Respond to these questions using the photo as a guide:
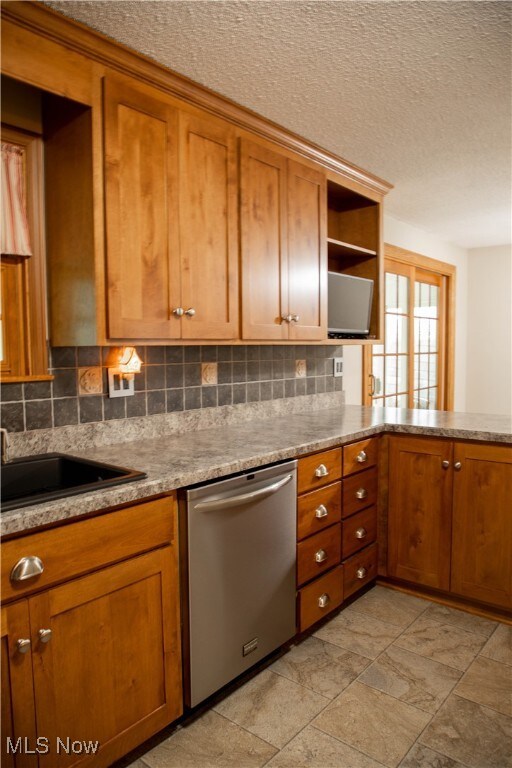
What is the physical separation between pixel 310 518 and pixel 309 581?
10.9 inches

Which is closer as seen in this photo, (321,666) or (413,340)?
(321,666)

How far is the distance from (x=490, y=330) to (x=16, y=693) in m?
5.51

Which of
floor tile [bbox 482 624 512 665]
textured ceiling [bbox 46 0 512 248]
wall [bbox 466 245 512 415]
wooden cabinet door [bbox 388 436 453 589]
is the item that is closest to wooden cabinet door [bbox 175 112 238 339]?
textured ceiling [bbox 46 0 512 248]

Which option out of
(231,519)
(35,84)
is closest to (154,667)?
(231,519)

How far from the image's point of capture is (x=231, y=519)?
178 cm

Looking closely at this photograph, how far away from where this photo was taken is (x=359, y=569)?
2.53 m

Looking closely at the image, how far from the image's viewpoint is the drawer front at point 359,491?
2415 mm

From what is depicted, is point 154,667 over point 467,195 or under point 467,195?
under

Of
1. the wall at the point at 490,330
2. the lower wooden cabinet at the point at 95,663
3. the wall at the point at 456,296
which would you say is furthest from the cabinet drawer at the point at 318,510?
the wall at the point at 490,330

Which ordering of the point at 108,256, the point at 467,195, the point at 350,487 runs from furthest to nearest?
Answer: the point at 467,195
the point at 350,487
the point at 108,256

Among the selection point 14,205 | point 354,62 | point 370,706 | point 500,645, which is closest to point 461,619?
point 500,645

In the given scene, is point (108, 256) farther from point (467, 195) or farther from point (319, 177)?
point (467, 195)

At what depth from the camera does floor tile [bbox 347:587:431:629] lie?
2395 mm

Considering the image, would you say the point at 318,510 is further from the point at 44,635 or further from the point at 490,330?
the point at 490,330
